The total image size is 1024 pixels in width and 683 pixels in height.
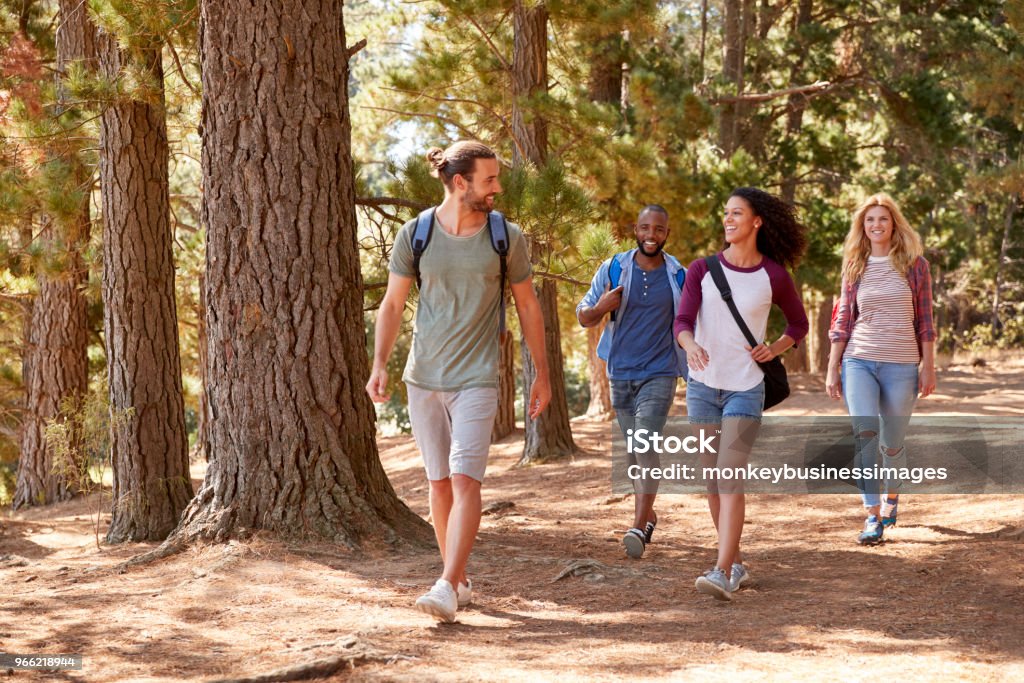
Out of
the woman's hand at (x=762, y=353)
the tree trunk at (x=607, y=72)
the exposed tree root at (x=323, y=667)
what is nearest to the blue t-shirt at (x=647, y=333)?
the woman's hand at (x=762, y=353)

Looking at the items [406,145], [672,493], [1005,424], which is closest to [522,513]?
[672,493]

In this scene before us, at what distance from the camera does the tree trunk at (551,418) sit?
1120 centimetres

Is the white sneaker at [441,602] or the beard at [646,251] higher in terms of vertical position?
the beard at [646,251]

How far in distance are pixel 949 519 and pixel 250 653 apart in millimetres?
4363

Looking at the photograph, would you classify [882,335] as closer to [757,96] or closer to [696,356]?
[696,356]

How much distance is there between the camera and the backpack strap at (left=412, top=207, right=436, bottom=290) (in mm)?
4391

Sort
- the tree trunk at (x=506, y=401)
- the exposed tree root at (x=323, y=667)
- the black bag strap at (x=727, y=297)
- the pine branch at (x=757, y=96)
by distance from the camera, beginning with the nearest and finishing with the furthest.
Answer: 1. the exposed tree root at (x=323, y=667)
2. the black bag strap at (x=727, y=297)
3. the tree trunk at (x=506, y=401)
4. the pine branch at (x=757, y=96)

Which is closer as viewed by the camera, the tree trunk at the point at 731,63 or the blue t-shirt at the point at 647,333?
the blue t-shirt at the point at 647,333

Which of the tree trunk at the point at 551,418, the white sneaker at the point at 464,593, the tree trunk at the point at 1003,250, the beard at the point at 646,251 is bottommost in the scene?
the white sneaker at the point at 464,593

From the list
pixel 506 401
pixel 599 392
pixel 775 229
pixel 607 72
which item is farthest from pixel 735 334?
pixel 599 392

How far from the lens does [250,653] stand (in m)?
4.01

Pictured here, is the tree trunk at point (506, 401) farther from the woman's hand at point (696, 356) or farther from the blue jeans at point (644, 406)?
the woman's hand at point (696, 356)

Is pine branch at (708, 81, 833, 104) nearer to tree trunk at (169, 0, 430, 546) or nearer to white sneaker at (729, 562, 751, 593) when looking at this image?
tree trunk at (169, 0, 430, 546)

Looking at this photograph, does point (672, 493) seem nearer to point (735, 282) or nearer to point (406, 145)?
point (735, 282)
